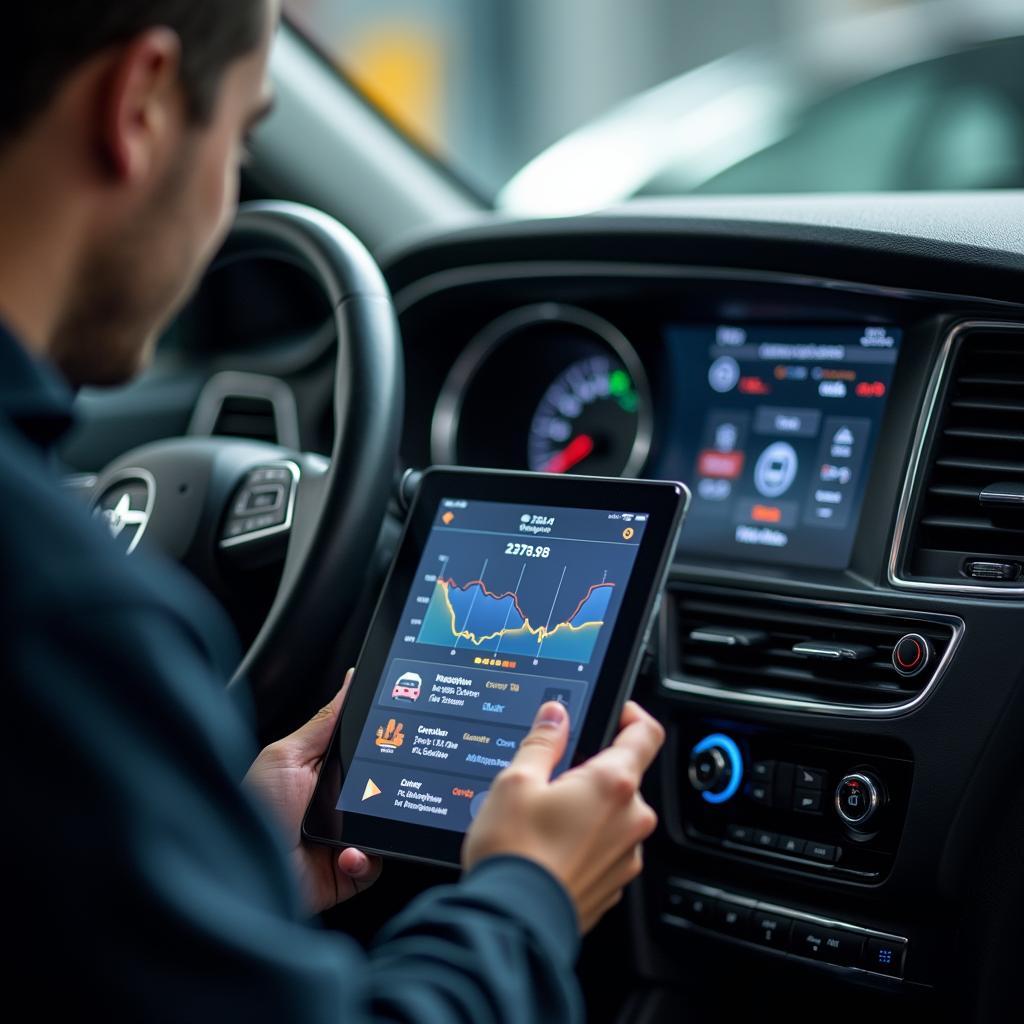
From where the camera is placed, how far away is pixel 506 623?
4.33 feet

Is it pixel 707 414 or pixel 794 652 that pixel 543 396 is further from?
pixel 794 652

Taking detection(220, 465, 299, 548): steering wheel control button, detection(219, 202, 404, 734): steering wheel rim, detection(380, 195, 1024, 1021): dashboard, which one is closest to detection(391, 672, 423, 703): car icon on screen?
detection(219, 202, 404, 734): steering wheel rim

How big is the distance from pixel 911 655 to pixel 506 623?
0.42 m

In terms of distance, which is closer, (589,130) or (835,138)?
(589,130)

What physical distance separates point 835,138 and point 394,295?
223 centimetres

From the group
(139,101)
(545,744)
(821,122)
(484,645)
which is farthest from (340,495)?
(821,122)

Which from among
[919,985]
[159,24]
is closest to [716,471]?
[919,985]

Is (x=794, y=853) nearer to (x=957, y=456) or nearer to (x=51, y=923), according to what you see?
(x=957, y=456)

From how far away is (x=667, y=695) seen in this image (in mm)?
1609

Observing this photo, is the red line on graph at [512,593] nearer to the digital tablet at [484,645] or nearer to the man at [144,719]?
the digital tablet at [484,645]

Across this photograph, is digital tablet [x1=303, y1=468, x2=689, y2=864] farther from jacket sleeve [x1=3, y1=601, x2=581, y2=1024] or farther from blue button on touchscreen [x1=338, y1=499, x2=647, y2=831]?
jacket sleeve [x1=3, y1=601, x2=581, y2=1024]

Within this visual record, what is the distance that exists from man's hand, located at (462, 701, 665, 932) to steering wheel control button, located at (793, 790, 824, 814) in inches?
21.7

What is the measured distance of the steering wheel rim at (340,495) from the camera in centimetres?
139

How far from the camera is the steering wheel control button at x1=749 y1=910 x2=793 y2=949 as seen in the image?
1518 mm
